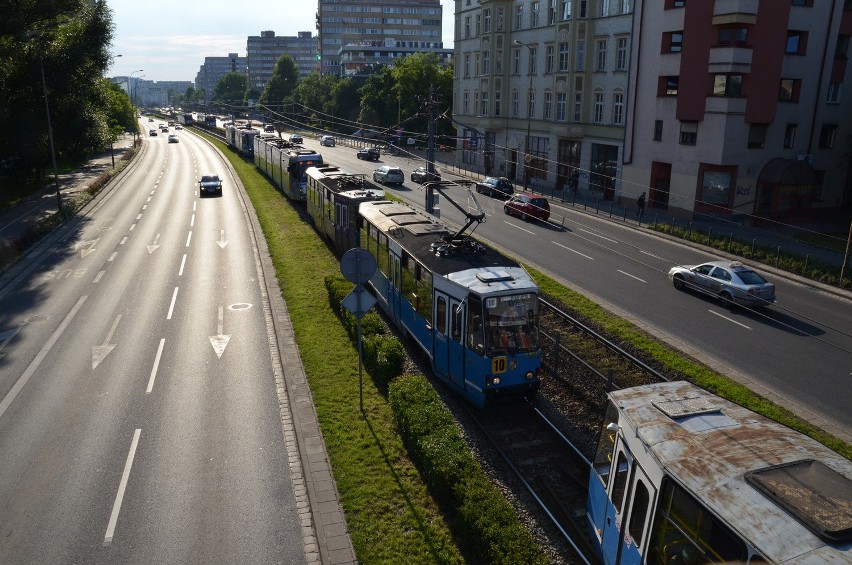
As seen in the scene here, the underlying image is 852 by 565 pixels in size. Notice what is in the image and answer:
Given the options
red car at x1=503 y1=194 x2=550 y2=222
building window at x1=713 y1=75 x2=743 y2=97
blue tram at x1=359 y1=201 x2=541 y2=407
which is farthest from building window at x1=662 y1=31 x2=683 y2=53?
blue tram at x1=359 y1=201 x2=541 y2=407

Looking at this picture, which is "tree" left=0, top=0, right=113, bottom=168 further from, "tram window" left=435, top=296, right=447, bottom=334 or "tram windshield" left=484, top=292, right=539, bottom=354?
"tram windshield" left=484, top=292, right=539, bottom=354

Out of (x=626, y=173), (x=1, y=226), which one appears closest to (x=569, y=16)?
(x=626, y=173)

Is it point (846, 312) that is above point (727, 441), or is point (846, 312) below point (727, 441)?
below

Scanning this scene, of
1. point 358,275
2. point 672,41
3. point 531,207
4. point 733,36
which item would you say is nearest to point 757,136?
point 733,36

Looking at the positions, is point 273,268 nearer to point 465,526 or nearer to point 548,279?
point 548,279

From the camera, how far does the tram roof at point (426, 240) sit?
15.6m

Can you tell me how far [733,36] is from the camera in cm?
4212

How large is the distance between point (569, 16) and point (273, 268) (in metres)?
39.2

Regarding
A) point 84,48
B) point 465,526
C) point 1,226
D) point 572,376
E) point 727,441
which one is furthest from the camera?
point 84,48

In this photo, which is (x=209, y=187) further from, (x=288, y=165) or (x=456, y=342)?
(x=456, y=342)

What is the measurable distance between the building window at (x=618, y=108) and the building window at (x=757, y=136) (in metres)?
10.3

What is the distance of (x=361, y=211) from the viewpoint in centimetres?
2402

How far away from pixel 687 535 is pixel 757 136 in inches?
1718

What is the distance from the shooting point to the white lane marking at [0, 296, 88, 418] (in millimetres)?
15812
